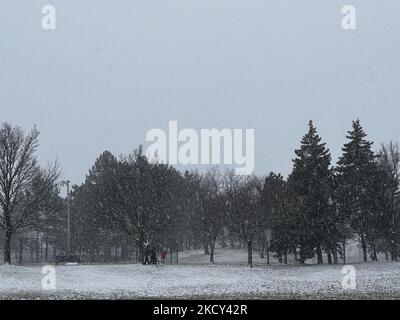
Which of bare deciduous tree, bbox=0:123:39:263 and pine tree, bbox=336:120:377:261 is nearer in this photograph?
bare deciduous tree, bbox=0:123:39:263

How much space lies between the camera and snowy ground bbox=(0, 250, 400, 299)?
81.1 feet

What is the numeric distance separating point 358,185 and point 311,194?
4.48 meters

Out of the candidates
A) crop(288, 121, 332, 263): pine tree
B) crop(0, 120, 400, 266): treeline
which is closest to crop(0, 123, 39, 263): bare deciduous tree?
crop(0, 120, 400, 266): treeline

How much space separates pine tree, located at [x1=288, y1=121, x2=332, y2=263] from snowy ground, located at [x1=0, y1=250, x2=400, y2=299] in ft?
14.9

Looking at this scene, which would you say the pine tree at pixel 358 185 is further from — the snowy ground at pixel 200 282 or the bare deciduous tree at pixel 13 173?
the bare deciduous tree at pixel 13 173

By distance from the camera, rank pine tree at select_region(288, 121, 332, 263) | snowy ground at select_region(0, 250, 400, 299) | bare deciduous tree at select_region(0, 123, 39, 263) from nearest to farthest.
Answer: snowy ground at select_region(0, 250, 400, 299) < bare deciduous tree at select_region(0, 123, 39, 263) < pine tree at select_region(288, 121, 332, 263)

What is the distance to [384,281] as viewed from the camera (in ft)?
109

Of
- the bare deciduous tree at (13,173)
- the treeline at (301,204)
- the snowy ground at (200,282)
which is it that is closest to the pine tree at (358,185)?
the treeline at (301,204)

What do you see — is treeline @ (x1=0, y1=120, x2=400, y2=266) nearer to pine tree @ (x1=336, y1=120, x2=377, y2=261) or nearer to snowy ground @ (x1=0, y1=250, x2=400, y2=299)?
pine tree @ (x1=336, y1=120, x2=377, y2=261)

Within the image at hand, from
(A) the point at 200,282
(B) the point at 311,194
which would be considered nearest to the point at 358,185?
(B) the point at 311,194

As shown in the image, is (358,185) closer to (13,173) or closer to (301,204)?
(301,204)

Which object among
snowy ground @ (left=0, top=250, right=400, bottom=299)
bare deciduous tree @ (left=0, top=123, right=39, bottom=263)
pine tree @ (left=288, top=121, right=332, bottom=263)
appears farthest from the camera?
pine tree @ (left=288, top=121, right=332, bottom=263)
